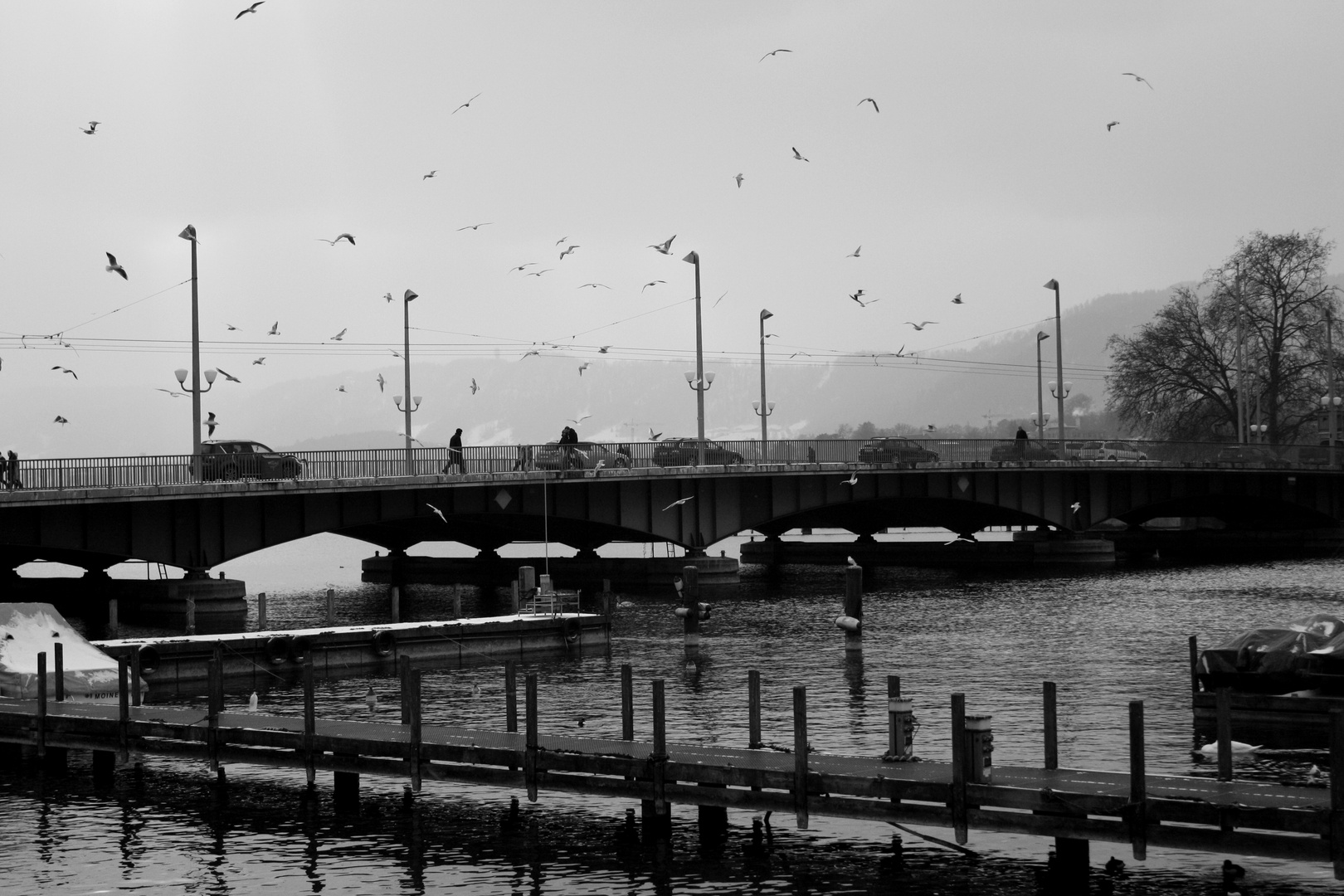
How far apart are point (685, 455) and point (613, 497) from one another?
17.6 feet

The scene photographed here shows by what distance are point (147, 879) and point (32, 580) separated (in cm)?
5598

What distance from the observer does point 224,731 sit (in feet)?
90.5

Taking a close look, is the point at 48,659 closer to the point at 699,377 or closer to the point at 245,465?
the point at 245,465

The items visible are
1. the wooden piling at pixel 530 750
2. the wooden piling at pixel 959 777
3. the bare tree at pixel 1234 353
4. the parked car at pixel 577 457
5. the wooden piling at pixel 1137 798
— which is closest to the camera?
the wooden piling at pixel 1137 798

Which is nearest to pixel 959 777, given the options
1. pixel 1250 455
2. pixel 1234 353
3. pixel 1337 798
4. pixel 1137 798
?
pixel 1137 798

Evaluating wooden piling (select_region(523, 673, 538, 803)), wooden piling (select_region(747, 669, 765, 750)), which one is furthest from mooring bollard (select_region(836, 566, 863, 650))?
wooden piling (select_region(523, 673, 538, 803))

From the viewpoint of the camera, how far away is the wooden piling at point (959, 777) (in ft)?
68.4

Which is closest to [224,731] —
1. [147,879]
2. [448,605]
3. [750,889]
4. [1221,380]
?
[147,879]

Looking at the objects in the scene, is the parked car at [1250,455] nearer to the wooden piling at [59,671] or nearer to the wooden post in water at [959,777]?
the wooden piling at [59,671]

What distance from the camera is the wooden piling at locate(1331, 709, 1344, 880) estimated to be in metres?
18.7

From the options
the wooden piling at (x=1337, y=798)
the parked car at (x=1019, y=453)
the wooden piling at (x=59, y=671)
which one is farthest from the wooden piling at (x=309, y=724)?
the parked car at (x=1019, y=453)

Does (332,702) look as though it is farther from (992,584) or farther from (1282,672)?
(992,584)

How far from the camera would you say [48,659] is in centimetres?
3419

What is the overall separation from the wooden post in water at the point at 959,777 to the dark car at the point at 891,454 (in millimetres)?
61656
